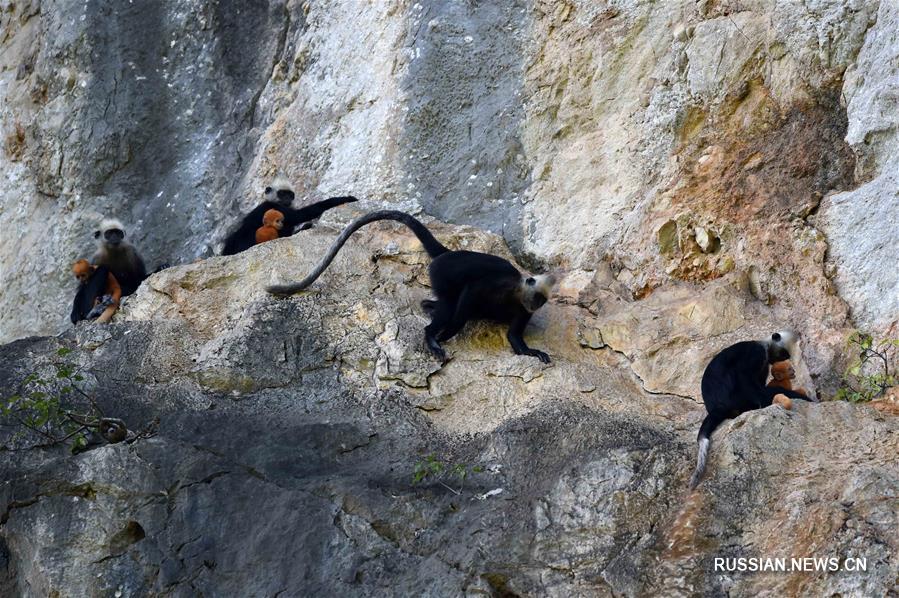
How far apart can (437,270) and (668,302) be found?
159cm

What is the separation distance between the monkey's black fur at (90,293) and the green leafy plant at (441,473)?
3448 millimetres

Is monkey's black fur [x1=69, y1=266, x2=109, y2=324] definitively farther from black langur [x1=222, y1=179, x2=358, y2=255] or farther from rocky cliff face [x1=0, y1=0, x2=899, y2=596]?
black langur [x1=222, y1=179, x2=358, y2=255]

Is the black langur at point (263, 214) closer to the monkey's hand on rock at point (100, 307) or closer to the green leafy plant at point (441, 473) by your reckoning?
the monkey's hand on rock at point (100, 307)

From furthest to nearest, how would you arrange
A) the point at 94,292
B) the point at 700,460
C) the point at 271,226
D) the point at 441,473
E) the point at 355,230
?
the point at 271,226
the point at 94,292
the point at 355,230
the point at 441,473
the point at 700,460

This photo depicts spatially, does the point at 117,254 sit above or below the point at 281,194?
below

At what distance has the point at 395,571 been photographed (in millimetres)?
6496

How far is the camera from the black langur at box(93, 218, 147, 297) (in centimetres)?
988

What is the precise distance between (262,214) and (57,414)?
299cm

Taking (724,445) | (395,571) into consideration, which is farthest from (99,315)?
(724,445)

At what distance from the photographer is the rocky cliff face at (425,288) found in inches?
254

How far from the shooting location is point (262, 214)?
9.84m

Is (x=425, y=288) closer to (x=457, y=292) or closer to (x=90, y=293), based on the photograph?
(x=457, y=292)

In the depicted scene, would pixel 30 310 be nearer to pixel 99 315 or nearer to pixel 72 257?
pixel 72 257

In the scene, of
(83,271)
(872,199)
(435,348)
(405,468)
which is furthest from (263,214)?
(872,199)
